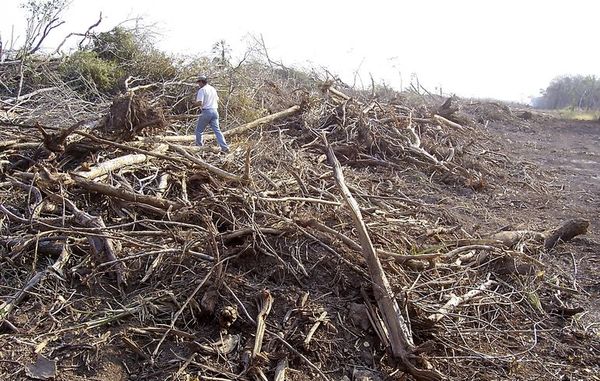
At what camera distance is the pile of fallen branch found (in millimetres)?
2900

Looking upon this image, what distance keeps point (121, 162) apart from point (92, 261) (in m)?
1.25

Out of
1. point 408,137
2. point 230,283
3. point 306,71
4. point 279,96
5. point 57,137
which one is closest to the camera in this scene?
point 230,283

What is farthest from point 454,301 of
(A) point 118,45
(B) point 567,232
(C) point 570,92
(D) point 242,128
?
(C) point 570,92

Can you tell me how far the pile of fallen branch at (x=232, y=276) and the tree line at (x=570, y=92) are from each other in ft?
95.9

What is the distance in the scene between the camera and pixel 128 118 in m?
4.73

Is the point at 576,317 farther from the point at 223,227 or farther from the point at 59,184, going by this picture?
the point at 59,184

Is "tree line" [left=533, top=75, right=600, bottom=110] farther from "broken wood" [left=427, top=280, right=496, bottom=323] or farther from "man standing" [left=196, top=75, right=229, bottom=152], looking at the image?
"broken wood" [left=427, top=280, right=496, bottom=323]

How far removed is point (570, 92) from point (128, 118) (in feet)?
121

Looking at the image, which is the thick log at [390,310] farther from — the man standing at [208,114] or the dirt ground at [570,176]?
the man standing at [208,114]

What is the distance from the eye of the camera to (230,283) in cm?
333

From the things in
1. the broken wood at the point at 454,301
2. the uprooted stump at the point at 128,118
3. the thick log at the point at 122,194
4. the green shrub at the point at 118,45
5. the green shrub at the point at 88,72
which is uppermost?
the green shrub at the point at 118,45

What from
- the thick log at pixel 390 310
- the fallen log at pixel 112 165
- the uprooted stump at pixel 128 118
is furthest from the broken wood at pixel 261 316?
the uprooted stump at pixel 128 118


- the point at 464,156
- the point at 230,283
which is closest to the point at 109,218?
the point at 230,283

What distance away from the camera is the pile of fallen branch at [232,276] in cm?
290
